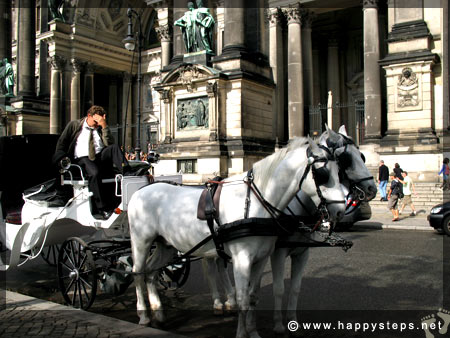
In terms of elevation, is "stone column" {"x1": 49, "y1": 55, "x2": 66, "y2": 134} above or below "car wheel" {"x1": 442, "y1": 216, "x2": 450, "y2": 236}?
above

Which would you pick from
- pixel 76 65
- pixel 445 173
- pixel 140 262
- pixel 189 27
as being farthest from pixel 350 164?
pixel 76 65

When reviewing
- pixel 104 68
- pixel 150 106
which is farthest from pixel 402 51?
pixel 104 68

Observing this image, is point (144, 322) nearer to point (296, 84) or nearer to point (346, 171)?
point (346, 171)

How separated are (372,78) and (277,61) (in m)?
6.06

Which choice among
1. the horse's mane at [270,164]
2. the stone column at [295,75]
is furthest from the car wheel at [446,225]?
the stone column at [295,75]

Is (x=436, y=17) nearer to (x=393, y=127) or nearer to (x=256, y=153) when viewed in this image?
(x=393, y=127)

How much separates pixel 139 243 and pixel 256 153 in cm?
1436

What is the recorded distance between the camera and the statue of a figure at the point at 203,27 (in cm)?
1875

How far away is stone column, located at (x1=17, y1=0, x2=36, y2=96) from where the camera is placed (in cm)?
3331

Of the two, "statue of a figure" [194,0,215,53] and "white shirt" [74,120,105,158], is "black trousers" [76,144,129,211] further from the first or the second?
"statue of a figure" [194,0,215,53]

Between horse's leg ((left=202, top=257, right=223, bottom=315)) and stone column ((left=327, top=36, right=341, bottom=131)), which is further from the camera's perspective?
stone column ((left=327, top=36, right=341, bottom=131))

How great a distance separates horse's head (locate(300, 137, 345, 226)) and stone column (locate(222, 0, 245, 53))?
15.5 metres

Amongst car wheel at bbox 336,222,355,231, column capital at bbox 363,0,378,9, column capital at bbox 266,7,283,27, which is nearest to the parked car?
car wheel at bbox 336,222,355,231

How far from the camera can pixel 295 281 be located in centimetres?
436
